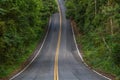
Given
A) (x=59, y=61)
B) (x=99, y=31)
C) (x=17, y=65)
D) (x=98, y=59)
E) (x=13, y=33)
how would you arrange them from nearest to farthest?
(x=13, y=33) → (x=98, y=59) → (x=17, y=65) → (x=59, y=61) → (x=99, y=31)

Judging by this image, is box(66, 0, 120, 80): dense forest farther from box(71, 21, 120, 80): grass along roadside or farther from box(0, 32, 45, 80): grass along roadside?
box(0, 32, 45, 80): grass along roadside

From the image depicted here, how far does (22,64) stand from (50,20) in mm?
44174

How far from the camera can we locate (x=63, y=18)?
86.5 m

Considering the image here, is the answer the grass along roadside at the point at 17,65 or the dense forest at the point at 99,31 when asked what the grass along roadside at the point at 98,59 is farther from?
the grass along roadside at the point at 17,65

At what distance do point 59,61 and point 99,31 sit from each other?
897 cm

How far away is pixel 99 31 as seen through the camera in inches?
1870

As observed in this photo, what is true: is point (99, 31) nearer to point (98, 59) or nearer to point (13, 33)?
point (98, 59)

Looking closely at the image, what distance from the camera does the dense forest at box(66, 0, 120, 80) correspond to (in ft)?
104

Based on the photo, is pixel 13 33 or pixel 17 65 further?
pixel 17 65

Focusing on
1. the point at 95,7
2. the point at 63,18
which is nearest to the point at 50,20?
the point at 63,18

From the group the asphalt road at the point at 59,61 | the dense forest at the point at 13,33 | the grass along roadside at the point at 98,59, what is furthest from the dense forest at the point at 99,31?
the dense forest at the point at 13,33

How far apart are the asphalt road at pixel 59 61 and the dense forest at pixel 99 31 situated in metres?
1.73

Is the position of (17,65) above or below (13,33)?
below

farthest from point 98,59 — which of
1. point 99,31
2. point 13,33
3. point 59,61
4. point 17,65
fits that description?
point 13,33
